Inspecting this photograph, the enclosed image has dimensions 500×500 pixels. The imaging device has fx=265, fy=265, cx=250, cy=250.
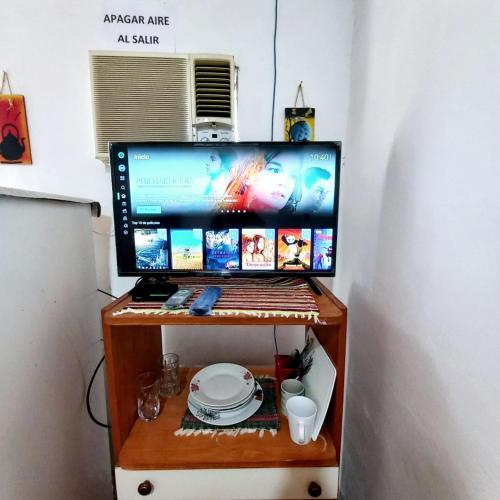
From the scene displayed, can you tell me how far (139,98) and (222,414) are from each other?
108cm

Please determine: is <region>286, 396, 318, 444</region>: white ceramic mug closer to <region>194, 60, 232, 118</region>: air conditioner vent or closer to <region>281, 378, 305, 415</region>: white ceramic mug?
<region>281, 378, 305, 415</region>: white ceramic mug

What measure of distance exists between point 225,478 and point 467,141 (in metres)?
0.88

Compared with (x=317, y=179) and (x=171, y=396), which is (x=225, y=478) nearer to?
(x=171, y=396)

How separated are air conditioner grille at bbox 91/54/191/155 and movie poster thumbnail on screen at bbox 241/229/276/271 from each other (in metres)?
0.51

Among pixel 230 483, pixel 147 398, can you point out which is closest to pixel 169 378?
pixel 147 398

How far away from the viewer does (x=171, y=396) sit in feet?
2.79

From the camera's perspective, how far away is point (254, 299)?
0.67m

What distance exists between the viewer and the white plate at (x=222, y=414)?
0.72m

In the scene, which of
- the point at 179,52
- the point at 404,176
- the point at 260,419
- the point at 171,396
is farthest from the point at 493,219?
the point at 179,52

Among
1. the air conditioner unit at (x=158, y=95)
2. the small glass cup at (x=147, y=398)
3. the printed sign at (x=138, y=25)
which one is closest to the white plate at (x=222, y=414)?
the small glass cup at (x=147, y=398)

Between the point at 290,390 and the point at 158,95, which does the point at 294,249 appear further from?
the point at 158,95

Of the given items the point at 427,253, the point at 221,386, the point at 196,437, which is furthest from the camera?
the point at 221,386

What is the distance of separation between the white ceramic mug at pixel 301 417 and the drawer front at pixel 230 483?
0.06m

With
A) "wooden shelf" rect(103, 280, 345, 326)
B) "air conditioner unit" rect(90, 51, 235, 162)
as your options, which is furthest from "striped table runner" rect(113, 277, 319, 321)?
"air conditioner unit" rect(90, 51, 235, 162)
